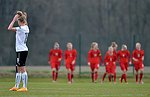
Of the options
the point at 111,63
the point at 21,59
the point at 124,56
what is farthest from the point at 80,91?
the point at 124,56

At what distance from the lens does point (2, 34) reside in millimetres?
38594

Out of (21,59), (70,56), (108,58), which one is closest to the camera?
(21,59)

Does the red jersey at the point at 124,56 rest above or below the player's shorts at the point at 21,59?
above

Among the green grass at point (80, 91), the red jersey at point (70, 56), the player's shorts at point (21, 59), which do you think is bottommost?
the green grass at point (80, 91)

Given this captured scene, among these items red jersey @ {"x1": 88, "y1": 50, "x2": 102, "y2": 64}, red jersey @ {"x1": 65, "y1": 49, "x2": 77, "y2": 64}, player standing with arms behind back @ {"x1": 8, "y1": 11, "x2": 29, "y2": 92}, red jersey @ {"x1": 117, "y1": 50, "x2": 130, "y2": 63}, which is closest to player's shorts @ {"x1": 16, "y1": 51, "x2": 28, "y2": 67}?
player standing with arms behind back @ {"x1": 8, "y1": 11, "x2": 29, "y2": 92}

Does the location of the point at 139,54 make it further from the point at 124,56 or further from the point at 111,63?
the point at 111,63

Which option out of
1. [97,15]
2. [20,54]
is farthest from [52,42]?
[20,54]

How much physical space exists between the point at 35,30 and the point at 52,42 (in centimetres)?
138

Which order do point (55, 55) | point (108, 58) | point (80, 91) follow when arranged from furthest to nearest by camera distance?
point (55, 55)
point (108, 58)
point (80, 91)

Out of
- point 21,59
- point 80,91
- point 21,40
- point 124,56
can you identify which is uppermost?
point 21,40

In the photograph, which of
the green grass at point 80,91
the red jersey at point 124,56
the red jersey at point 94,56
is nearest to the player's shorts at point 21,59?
the green grass at point 80,91

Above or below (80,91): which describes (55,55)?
above

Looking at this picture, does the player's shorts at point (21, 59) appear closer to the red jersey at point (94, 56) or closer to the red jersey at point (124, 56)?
the red jersey at point (94, 56)

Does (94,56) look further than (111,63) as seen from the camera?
Yes
